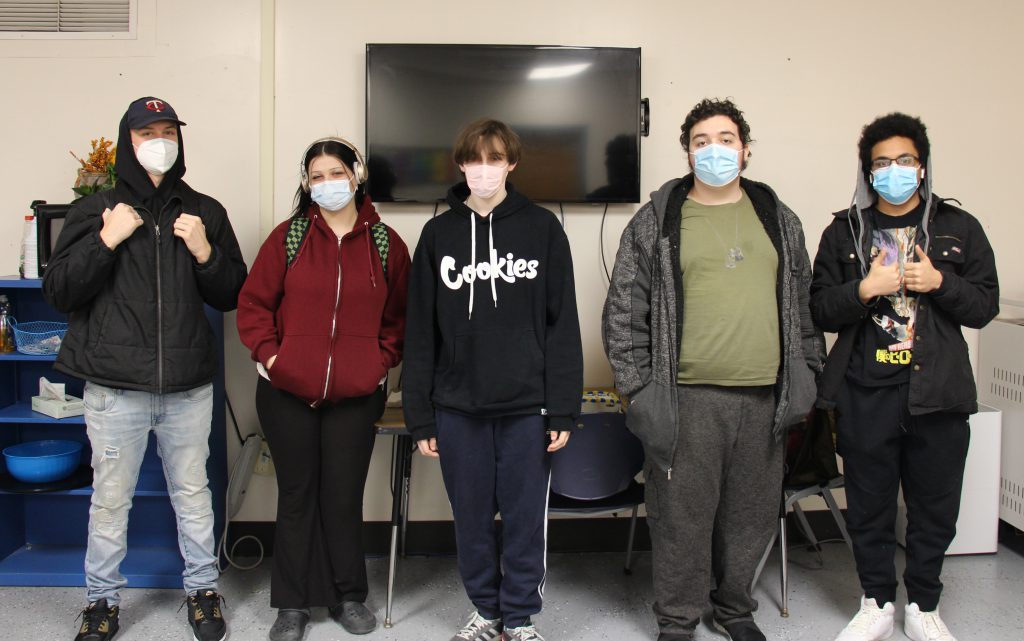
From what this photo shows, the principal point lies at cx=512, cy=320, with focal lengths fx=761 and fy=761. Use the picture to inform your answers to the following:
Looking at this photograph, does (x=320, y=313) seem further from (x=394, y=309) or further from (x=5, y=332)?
(x=5, y=332)

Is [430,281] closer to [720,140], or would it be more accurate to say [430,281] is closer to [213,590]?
[720,140]

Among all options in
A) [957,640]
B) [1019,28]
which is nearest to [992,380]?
[957,640]

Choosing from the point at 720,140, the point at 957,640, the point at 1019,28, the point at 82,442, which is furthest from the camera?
the point at 1019,28

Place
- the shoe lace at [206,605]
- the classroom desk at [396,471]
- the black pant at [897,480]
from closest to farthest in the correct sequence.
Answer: the black pant at [897,480]
the shoe lace at [206,605]
the classroom desk at [396,471]

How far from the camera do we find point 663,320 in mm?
2074

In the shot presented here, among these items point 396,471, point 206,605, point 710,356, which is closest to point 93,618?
point 206,605

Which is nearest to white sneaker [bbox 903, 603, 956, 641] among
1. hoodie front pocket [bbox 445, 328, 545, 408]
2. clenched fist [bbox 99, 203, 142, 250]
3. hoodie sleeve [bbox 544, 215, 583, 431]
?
hoodie sleeve [bbox 544, 215, 583, 431]

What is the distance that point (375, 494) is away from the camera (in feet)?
9.64

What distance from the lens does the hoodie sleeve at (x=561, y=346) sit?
6.80 ft

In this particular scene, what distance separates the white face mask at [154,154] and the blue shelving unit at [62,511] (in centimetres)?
66

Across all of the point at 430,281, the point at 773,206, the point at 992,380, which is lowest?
the point at 992,380

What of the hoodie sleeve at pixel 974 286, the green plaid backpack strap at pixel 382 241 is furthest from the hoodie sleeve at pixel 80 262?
the hoodie sleeve at pixel 974 286

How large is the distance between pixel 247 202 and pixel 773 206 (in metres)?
1.83

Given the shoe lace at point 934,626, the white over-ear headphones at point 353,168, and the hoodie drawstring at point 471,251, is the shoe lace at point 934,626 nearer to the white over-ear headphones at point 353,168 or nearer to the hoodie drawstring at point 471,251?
the hoodie drawstring at point 471,251
